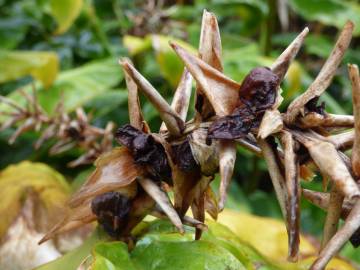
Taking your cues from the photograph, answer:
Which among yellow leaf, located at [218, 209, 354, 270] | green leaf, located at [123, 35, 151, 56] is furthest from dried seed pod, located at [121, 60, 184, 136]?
green leaf, located at [123, 35, 151, 56]

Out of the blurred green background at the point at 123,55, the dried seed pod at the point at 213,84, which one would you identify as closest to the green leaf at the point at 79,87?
the blurred green background at the point at 123,55

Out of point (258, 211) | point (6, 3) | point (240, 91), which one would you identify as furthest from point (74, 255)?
point (6, 3)

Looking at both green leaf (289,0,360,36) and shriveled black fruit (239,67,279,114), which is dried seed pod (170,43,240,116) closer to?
shriveled black fruit (239,67,279,114)

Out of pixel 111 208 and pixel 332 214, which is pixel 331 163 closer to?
pixel 332 214

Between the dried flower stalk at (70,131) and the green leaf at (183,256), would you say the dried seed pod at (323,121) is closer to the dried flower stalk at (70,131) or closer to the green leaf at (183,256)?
the green leaf at (183,256)

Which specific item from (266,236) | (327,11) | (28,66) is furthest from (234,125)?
(327,11)

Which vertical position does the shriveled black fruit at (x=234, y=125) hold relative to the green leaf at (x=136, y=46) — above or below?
above
